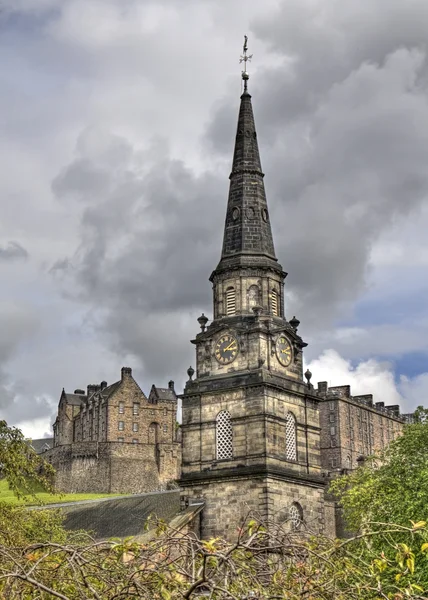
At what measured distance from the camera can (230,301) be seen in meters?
51.8

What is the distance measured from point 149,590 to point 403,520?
87.1ft

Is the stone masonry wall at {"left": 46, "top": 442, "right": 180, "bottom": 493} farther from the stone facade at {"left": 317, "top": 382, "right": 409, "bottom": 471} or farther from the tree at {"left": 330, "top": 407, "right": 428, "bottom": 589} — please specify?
the tree at {"left": 330, "top": 407, "right": 428, "bottom": 589}

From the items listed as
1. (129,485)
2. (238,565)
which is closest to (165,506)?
(238,565)

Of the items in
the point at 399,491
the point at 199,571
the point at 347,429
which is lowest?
the point at 199,571

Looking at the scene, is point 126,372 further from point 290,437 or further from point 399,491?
point 399,491

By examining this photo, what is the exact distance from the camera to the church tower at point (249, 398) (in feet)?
154

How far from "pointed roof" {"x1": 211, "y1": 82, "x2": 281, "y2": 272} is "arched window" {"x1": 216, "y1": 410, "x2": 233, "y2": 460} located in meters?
7.89

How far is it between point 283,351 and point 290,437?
4239 millimetres

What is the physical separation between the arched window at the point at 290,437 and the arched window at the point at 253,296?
5.86 m

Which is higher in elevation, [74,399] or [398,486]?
[74,399]

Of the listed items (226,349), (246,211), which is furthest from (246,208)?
(226,349)

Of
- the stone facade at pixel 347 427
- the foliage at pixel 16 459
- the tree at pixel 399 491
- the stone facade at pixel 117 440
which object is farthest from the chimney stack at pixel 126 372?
the foliage at pixel 16 459

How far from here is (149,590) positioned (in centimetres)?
1152

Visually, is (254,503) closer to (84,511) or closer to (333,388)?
(84,511)
